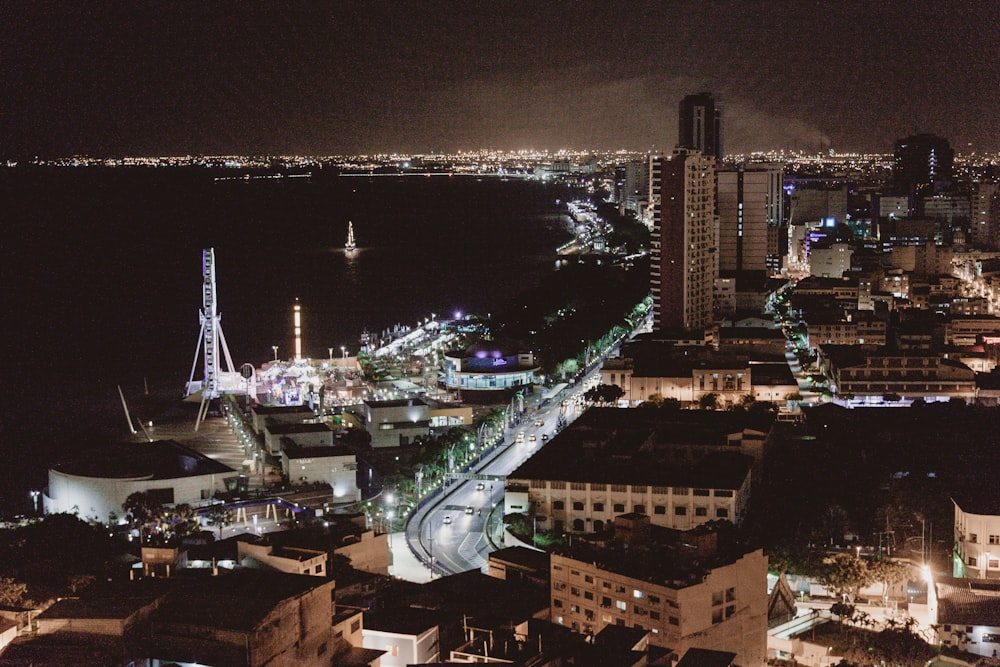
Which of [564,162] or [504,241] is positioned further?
[564,162]

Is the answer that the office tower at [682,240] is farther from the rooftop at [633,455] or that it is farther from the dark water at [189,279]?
the rooftop at [633,455]

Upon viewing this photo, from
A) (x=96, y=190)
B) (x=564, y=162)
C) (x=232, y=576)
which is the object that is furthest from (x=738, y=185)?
(x=564, y=162)

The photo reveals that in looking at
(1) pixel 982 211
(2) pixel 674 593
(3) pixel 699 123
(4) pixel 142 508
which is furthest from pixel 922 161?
(2) pixel 674 593

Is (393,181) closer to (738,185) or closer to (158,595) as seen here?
(738,185)

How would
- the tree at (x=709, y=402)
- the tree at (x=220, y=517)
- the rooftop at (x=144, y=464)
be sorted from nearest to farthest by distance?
the tree at (x=220, y=517), the rooftop at (x=144, y=464), the tree at (x=709, y=402)

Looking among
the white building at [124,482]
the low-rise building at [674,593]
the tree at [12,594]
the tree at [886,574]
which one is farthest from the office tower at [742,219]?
the tree at [12,594]

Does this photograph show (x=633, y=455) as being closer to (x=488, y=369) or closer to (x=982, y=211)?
(x=488, y=369)
